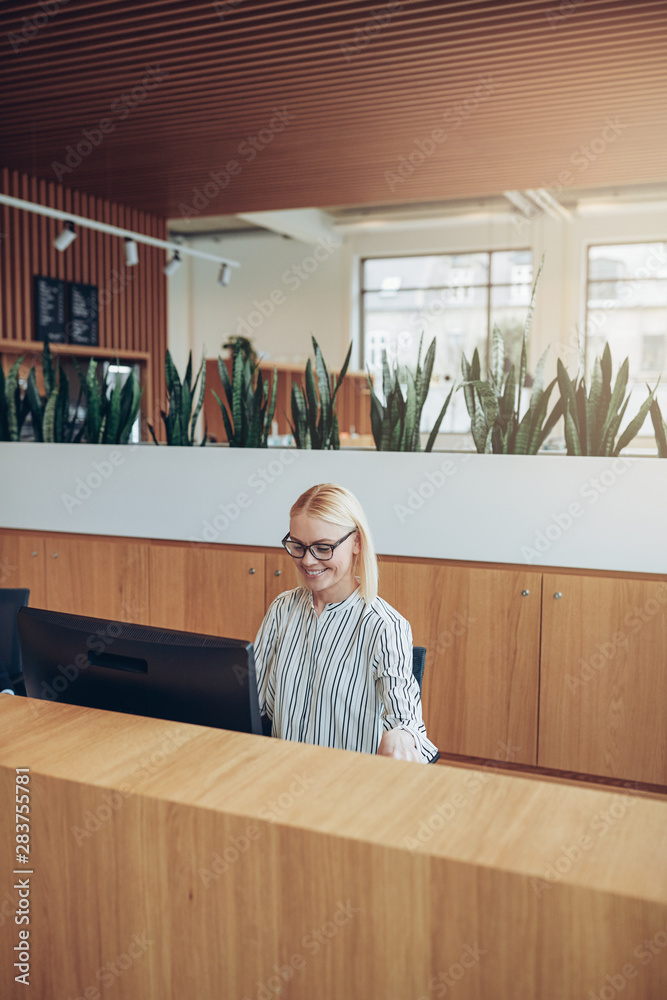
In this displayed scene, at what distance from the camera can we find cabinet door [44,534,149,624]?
10.4ft

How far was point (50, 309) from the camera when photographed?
6.72 metres

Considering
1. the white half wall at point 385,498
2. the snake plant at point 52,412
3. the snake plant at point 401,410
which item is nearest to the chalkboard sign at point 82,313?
the snake plant at point 52,412

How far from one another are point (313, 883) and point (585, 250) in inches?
394

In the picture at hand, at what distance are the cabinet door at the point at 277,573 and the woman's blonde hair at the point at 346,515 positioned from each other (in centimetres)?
125

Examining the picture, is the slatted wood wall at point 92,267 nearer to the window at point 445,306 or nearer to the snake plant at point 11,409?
the snake plant at point 11,409

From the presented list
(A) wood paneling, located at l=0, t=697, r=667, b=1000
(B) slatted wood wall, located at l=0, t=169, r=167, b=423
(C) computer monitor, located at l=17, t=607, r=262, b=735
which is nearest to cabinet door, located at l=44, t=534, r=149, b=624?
(C) computer monitor, located at l=17, t=607, r=262, b=735

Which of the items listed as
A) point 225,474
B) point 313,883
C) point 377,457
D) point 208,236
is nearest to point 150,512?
point 225,474

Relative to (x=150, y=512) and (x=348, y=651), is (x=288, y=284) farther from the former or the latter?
(x=348, y=651)

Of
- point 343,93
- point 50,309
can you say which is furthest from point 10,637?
point 50,309

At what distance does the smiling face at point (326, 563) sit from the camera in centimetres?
159

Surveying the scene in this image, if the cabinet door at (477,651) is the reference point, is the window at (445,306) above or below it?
above

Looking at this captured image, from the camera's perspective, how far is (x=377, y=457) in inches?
110

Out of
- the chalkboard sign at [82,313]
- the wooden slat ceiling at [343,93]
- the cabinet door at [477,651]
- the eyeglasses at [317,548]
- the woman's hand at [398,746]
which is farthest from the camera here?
the chalkboard sign at [82,313]

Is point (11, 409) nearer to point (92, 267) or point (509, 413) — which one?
point (509, 413)
